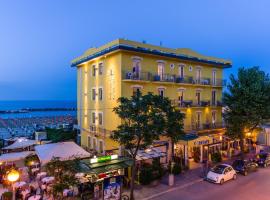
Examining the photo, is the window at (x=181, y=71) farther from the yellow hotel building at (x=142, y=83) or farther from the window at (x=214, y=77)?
the window at (x=214, y=77)

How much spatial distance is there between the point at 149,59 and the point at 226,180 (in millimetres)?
13817

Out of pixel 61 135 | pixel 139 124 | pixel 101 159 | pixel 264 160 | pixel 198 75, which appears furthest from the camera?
pixel 61 135

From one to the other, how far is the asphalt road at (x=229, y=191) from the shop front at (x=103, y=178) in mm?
3493

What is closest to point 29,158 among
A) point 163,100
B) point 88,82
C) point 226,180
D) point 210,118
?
point 88,82

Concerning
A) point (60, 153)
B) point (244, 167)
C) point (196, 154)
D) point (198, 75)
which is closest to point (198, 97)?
point (198, 75)

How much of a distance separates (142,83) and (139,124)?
343 inches

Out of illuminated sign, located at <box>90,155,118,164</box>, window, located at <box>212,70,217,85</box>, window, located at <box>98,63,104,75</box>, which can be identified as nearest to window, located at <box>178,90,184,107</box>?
window, located at <box>212,70,217,85</box>

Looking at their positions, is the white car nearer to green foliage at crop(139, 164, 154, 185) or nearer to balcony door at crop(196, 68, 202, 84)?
green foliage at crop(139, 164, 154, 185)

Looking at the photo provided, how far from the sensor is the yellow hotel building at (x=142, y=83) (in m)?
20.9

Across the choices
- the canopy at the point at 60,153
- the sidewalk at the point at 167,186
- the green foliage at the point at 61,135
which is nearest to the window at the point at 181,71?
the sidewalk at the point at 167,186

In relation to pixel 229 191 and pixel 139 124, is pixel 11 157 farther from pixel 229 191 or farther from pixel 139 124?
pixel 229 191

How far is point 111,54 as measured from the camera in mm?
21672

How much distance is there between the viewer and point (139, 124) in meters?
13.7

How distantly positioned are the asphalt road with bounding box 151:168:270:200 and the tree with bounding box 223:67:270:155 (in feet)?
17.2
